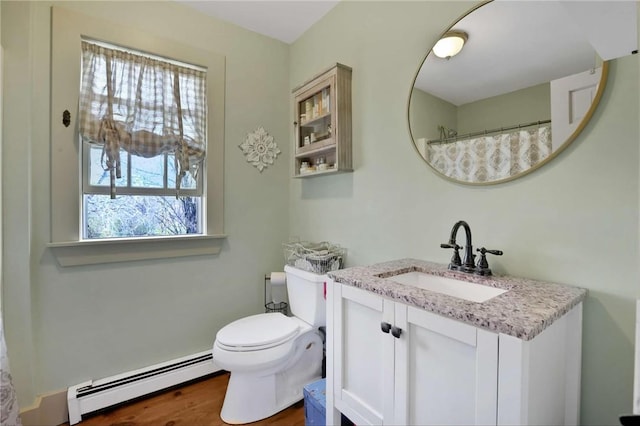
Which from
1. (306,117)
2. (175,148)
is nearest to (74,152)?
(175,148)

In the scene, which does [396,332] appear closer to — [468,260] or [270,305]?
[468,260]

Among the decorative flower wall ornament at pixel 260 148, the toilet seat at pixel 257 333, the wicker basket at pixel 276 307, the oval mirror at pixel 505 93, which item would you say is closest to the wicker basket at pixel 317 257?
the toilet seat at pixel 257 333

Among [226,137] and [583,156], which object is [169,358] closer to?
[226,137]

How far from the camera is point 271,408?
1.67 meters

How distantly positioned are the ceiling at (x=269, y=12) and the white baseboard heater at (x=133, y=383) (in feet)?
7.77

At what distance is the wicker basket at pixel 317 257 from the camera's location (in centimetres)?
186

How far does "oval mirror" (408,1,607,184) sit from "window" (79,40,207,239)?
1.45m

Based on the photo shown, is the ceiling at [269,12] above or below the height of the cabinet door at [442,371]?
above

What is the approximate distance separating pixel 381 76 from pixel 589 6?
886 millimetres

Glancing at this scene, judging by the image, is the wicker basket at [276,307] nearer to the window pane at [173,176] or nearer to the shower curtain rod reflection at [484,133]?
the window pane at [173,176]

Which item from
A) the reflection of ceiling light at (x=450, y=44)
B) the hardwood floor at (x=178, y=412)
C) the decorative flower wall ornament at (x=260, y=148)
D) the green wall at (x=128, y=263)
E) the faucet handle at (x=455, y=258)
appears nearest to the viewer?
the faucet handle at (x=455, y=258)

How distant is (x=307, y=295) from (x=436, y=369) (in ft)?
3.41

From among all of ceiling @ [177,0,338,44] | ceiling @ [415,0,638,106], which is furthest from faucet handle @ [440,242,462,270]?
ceiling @ [177,0,338,44]

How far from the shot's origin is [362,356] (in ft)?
3.77
